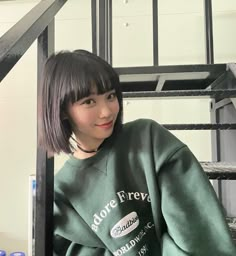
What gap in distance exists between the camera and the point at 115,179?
0.69 metres

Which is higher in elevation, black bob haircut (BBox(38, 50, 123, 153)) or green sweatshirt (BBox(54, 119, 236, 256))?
black bob haircut (BBox(38, 50, 123, 153))

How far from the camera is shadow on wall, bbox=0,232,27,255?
264 cm

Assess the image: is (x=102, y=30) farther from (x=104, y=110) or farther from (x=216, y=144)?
(x=216, y=144)

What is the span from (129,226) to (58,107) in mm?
307

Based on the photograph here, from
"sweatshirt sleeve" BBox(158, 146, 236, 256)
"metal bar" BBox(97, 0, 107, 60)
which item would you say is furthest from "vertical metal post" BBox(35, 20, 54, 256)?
"metal bar" BBox(97, 0, 107, 60)

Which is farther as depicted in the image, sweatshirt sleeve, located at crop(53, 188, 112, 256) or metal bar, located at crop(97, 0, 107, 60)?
metal bar, located at crop(97, 0, 107, 60)

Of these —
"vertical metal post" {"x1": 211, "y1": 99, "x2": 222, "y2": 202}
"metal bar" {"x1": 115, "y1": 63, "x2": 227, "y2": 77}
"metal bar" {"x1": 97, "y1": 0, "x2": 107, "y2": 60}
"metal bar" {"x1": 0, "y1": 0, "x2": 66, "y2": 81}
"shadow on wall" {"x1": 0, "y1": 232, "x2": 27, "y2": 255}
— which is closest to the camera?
"metal bar" {"x1": 0, "y1": 0, "x2": 66, "y2": 81}

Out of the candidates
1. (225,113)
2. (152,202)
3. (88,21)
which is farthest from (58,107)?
(88,21)

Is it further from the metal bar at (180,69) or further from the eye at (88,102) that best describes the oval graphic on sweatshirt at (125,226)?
the metal bar at (180,69)

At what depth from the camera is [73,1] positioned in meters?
2.69

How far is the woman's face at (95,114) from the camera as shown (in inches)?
26.0

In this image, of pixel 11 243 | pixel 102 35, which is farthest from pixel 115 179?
pixel 11 243

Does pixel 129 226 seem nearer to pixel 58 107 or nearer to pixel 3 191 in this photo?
pixel 58 107

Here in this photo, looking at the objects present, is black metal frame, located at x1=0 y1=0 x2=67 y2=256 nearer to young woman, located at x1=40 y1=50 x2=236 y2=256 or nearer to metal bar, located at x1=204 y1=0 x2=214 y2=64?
young woman, located at x1=40 y1=50 x2=236 y2=256
